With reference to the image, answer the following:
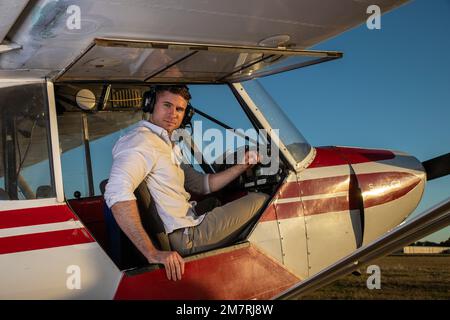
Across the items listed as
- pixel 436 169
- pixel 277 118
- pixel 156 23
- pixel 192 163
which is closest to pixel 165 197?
pixel 156 23

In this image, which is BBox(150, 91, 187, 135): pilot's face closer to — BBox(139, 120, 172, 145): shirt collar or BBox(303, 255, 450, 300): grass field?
BBox(139, 120, 172, 145): shirt collar

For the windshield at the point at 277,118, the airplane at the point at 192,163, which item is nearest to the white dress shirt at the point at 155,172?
the airplane at the point at 192,163

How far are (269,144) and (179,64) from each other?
0.95m

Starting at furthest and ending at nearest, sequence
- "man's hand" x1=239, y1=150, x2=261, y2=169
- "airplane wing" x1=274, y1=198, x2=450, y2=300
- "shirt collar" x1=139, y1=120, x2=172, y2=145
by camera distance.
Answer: "man's hand" x1=239, y1=150, x2=261, y2=169 → "shirt collar" x1=139, y1=120, x2=172, y2=145 → "airplane wing" x1=274, y1=198, x2=450, y2=300

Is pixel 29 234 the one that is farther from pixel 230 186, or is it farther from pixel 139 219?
pixel 230 186

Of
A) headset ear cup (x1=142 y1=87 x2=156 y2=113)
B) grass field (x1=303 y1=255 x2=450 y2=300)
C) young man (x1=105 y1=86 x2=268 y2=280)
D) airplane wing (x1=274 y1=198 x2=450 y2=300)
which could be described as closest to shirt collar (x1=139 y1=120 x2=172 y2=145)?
young man (x1=105 y1=86 x2=268 y2=280)

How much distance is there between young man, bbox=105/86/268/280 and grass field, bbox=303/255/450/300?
4575mm

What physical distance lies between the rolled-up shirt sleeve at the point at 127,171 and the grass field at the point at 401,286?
16.9 feet

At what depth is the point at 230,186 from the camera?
169 inches

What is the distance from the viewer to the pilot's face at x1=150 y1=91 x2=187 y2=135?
141 inches

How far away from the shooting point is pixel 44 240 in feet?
9.78

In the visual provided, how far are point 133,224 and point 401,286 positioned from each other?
874cm
